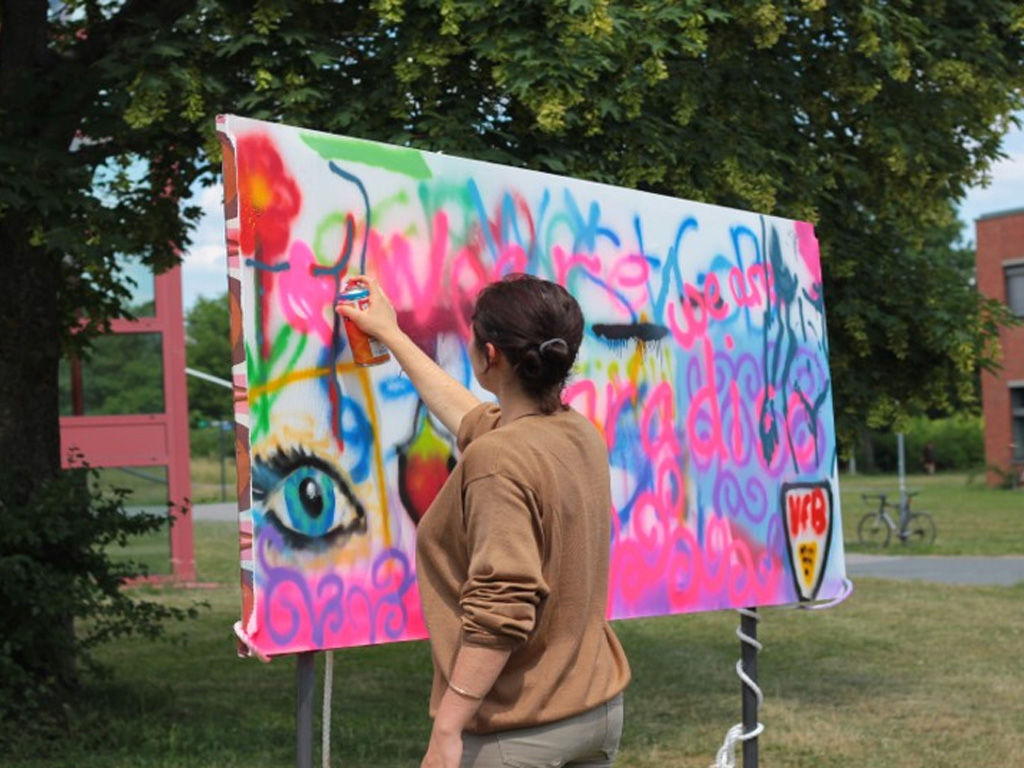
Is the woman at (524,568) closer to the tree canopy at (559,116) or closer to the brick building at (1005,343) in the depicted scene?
the tree canopy at (559,116)

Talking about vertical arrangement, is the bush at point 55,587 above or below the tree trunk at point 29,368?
below

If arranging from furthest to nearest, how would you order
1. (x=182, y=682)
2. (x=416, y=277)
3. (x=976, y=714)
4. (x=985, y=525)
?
1. (x=985, y=525)
2. (x=182, y=682)
3. (x=976, y=714)
4. (x=416, y=277)

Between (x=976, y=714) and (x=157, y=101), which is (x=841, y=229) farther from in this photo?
(x=157, y=101)

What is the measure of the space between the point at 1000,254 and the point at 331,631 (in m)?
43.9

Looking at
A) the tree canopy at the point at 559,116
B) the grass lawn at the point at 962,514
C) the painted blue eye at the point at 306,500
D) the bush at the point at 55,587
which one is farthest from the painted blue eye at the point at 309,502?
the grass lawn at the point at 962,514

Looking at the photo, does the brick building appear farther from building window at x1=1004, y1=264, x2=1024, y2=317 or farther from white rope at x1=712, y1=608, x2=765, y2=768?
white rope at x1=712, y1=608, x2=765, y2=768

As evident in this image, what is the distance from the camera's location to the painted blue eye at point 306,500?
3.69 meters

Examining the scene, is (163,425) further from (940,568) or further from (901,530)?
(901,530)

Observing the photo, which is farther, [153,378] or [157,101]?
[153,378]

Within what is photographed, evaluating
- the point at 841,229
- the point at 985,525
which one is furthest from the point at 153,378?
the point at 985,525

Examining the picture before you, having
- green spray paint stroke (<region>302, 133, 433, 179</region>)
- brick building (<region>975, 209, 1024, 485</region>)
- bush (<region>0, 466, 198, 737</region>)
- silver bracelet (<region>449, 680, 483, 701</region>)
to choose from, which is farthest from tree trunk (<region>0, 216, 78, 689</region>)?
brick building (<region>975, 209, 1024, 485</region>)

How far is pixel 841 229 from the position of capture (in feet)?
35.2

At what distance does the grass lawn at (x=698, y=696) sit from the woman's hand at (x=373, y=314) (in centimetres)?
482

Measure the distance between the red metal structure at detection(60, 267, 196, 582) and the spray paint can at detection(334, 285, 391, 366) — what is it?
53.7 feet
